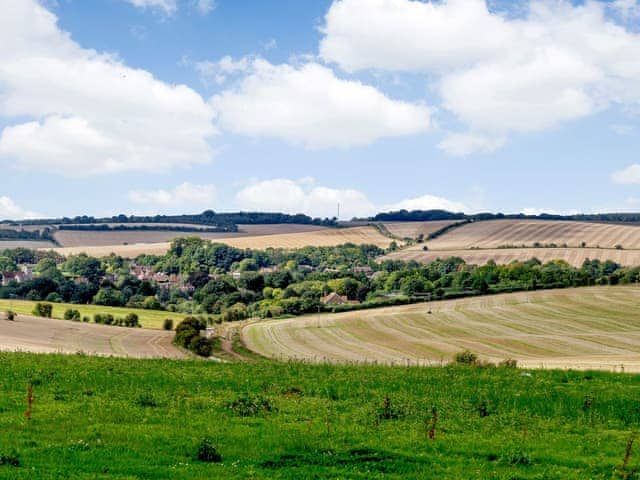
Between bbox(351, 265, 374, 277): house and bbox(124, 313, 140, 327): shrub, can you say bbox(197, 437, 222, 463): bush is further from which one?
bbox(351, 265, 374, 277): house

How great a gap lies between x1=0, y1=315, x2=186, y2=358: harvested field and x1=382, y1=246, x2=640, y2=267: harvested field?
327ft

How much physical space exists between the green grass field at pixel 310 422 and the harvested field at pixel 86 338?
96.0 feet

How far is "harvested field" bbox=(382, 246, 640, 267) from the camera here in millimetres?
153125

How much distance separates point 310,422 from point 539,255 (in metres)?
152

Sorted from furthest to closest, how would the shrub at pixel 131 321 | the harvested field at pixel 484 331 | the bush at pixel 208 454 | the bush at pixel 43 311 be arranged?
the bush at pixel 43 311, the shrub at pixel 131 321, the harvested field at pixel 484 331, the bush at pixel 208 454

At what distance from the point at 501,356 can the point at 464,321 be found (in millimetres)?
26928

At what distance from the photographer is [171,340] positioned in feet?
244

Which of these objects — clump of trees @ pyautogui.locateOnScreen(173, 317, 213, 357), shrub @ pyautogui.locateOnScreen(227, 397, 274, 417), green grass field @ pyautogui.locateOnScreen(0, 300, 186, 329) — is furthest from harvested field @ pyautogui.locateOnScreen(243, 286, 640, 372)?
shrub @ pyautogui.locateOnScreen(227, 397, 274, 417)

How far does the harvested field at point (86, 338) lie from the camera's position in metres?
60.7

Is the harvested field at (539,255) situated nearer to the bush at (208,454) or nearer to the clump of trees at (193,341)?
the clump of trees at (193,341)

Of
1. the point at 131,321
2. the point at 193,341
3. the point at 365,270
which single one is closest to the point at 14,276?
the point at 365,270

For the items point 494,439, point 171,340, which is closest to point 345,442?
point 494,439

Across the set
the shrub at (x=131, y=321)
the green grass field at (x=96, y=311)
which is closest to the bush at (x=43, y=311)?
the green grass field at (x=96, y=311)

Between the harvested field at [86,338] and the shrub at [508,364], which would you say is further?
the harvested field at [86,338]
